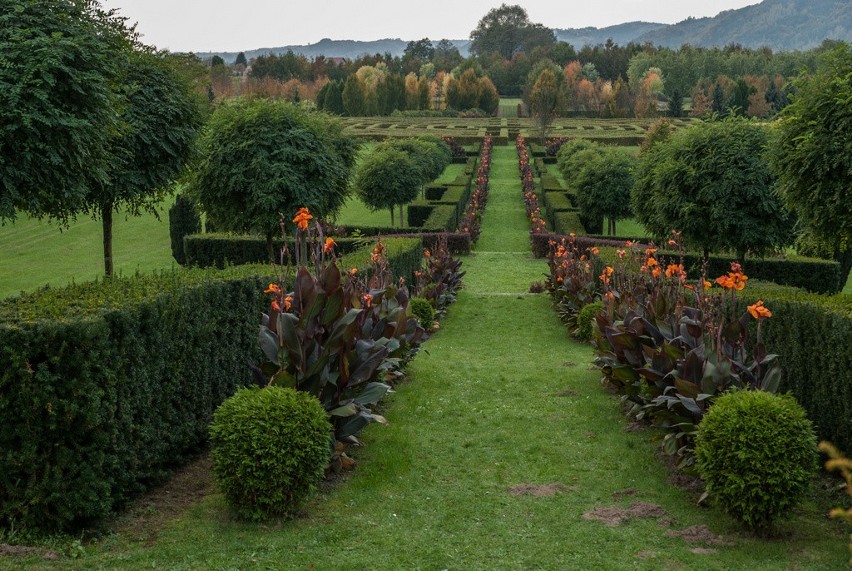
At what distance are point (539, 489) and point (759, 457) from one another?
5.96 ft

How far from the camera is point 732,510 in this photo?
6.17 metres

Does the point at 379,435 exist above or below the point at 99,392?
below

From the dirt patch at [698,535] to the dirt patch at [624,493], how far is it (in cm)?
77

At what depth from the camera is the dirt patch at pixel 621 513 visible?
6428 mm

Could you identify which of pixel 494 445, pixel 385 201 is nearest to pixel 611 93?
pixel 385 201

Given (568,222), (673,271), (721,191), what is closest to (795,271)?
(721,191)

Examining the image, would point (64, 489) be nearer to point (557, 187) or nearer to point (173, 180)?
point (173, 180)

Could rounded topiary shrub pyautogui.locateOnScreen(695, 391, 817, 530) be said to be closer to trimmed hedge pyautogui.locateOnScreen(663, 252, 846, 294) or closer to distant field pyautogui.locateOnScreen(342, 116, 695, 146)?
trimmed hedge pyautogui.locateOnScreen(663, 252, 846, 294)

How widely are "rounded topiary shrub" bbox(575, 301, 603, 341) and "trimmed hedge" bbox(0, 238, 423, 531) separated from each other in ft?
28.4

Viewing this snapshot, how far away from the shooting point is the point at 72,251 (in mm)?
29656

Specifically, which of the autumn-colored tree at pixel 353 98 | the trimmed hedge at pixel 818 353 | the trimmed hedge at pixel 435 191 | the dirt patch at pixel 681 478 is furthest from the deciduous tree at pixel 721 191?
the autumn-colored tree at pixel 353 98

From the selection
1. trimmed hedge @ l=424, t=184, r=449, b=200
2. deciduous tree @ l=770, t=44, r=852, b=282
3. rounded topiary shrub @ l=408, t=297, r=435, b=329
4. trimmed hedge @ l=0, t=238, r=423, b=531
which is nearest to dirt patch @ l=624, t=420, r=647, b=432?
trimmed hedge @ l=0, t=238, r=423, b=531

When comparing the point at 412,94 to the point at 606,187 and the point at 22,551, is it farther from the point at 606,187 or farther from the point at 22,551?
the point at 22,551

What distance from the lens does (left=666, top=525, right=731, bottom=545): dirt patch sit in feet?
19.8
